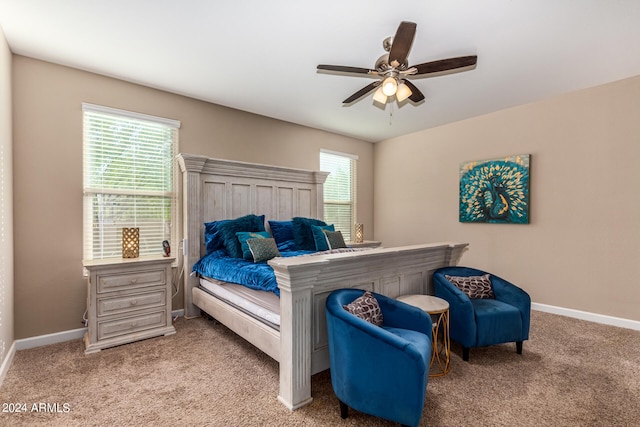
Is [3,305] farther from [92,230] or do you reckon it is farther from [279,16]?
[279,16]

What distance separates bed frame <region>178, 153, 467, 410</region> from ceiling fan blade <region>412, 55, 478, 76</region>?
4.70ft

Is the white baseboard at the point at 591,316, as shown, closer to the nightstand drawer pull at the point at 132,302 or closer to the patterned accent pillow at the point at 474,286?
the patterned accent pillow at the point at 474,286

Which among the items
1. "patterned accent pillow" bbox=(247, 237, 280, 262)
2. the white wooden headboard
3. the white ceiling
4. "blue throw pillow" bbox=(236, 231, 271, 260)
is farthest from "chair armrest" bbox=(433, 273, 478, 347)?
the white wooden headboard

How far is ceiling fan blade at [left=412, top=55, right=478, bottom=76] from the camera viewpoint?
2170 mm

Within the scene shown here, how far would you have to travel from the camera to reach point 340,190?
5570 millimetres

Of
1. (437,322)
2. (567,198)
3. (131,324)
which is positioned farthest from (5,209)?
(567,198)

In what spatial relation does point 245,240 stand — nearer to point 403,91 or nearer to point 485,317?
point 403,91

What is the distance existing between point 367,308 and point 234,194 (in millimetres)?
2555

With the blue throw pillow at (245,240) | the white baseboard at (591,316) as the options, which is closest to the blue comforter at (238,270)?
the blue throw pillow at (245,240)

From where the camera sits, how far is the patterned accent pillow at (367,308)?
78.2 inches

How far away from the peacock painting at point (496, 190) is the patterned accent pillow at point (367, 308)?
2.97m

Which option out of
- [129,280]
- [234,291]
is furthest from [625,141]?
[129,280]

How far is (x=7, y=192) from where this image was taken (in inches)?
101

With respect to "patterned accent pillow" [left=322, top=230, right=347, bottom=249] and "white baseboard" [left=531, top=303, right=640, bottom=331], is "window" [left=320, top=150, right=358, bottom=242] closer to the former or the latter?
"patterned accent pillow" [left=322, top=230, right=347, bottom=249]
